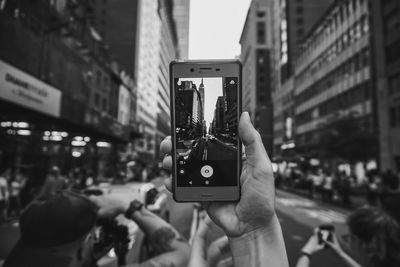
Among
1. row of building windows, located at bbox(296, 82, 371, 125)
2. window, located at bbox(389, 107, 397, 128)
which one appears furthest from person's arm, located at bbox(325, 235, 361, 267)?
row of building windows, located at bbox(296, 82, 371, 125)

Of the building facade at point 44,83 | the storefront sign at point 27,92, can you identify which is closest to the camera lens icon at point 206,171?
the building facade at point 44,83

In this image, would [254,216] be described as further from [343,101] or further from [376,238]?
[343,101]

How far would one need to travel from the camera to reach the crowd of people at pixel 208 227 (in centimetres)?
115

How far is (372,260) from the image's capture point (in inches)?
92.6

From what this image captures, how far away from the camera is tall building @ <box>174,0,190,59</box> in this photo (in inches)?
53.9

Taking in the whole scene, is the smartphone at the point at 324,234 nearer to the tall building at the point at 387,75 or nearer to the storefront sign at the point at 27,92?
the storefront sign at the point at 27,92

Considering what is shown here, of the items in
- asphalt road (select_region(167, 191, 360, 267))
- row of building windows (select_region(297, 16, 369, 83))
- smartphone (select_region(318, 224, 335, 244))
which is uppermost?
row of building windows (select_region(297, 16, 369, 83))

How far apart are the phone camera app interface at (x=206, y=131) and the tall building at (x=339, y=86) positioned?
2132cm

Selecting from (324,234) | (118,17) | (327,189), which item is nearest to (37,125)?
(327,189)

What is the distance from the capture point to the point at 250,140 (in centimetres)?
114

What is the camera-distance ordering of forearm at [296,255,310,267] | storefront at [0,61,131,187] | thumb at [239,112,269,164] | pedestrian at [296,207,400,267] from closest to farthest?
1. thumb at [239,112,269,164]
2. forearm at [296,255,310,267]
3. pedestrian at [296,207,400,267]
4. storefront at [0,61,131,187]

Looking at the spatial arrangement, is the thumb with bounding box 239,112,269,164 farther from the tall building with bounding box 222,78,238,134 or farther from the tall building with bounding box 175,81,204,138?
the tall building with bounding box 175,81,204,138

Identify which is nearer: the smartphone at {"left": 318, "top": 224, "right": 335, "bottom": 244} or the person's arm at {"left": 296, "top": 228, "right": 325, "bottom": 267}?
the person's arm at {"left": 296, "top": 228, "right": 325, "bottom": 267}

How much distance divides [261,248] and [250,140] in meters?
0.38
